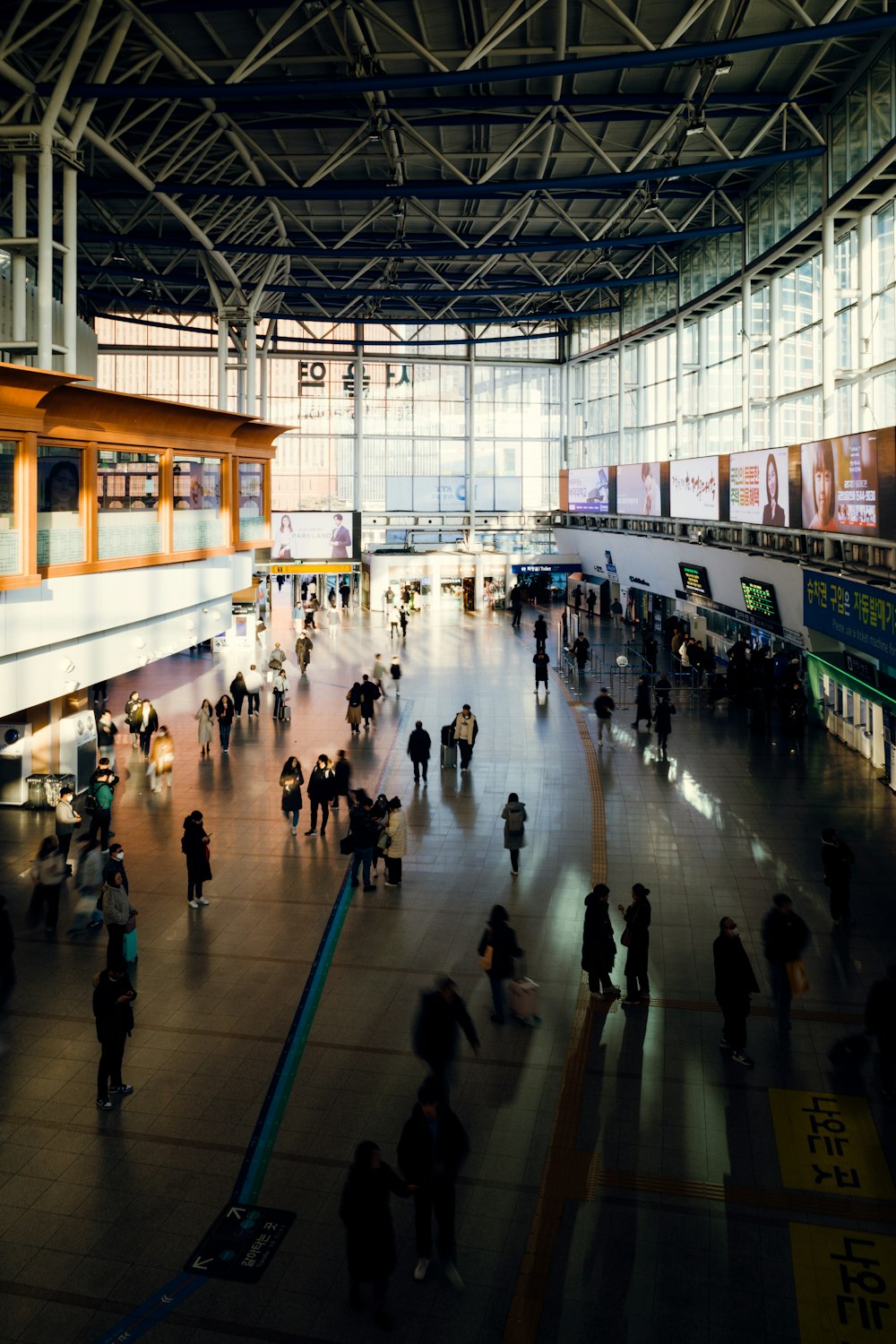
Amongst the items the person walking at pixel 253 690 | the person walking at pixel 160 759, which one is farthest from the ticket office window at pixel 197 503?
the person walking at pixel 253 690

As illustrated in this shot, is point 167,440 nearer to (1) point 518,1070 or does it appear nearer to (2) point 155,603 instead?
(2) point 155,603

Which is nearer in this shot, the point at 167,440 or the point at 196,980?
the point at 196,980

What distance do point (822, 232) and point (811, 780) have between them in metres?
12.0

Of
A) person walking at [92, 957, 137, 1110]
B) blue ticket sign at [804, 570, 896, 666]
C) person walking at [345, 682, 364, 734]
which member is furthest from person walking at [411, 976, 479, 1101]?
person walking at [345, 682, 364, 734]

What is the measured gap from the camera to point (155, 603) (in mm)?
16641

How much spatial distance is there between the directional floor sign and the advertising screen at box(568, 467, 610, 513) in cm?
3508

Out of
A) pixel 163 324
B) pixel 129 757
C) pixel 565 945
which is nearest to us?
pixel 565 945

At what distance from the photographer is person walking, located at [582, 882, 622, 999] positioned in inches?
360

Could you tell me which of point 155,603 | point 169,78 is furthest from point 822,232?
point 155,603

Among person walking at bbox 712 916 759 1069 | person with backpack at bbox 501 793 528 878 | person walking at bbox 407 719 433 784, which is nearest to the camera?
person walking at bbox 712 916 759 1069

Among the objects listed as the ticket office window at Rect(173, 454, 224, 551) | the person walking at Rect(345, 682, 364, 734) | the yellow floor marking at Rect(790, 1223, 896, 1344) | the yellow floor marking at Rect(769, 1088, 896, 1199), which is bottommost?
the yellow floor marking at Rect(790, 1223, 896, 1344)

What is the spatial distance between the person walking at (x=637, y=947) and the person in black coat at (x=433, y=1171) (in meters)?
3.61

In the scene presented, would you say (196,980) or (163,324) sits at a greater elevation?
(163,324)

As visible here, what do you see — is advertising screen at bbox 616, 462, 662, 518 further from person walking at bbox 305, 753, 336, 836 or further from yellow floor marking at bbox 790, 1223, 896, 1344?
yellow floor marking at bbox 790, 1223, 896, 1344
